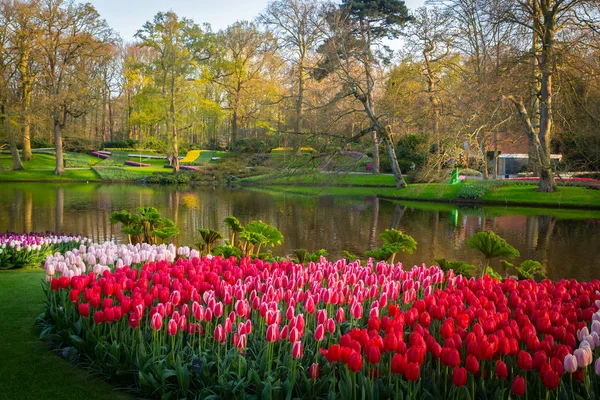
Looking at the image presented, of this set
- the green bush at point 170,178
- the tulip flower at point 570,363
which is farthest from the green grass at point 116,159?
the tulip flower at point 570,363

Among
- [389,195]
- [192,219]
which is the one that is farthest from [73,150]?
[192,219]

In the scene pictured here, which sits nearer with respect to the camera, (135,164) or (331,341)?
(331,341)

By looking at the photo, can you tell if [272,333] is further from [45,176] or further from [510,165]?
[510,165]

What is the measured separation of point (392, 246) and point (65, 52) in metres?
35.9

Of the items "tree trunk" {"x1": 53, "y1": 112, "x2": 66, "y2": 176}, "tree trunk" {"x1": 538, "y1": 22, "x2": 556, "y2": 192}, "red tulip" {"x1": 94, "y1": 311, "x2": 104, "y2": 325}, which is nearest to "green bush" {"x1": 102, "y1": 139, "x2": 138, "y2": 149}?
"tree trunk" {"x1": 53, "y1": 112, "x2": 66, "y2": 176}

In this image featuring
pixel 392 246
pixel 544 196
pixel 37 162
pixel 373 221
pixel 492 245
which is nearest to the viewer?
pixel 492 245

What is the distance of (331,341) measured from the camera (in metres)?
4.19

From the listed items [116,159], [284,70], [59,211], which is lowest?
[59,211]

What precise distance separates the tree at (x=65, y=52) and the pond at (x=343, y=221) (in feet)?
33.2

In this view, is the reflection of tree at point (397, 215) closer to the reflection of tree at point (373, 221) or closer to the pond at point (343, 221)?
the pond at point (343, 221)

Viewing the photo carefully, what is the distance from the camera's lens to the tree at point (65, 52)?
35.8 metres

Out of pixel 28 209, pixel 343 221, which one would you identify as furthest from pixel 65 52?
pixel 343 221

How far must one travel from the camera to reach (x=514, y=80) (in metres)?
16.2

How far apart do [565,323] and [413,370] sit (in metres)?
1.51
